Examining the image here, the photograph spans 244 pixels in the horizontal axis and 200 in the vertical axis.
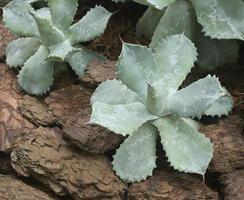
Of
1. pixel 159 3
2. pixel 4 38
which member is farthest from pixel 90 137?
pixel 4 38

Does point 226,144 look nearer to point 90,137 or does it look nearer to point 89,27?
point 90,137

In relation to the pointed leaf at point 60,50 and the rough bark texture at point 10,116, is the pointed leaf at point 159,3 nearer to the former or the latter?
the pointed leaf at point 60,50

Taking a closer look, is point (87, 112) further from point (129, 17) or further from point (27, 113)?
point (129, 17)

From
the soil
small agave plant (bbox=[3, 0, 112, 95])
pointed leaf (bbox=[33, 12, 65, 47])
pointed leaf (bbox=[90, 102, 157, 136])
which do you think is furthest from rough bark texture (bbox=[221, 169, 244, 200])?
pointed leaf (bbox=[33, 12, 65, 47])

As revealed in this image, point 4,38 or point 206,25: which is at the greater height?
point 206,25

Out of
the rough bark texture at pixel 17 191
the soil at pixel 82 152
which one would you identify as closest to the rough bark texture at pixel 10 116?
the soil at pixel 82 152

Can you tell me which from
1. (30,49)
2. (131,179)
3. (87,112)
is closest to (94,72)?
(87,112)

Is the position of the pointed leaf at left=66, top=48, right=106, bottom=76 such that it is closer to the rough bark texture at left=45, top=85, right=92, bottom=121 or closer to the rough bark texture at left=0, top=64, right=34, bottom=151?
the rough bark texture at left=45, top=85, right=92, bottom=121
